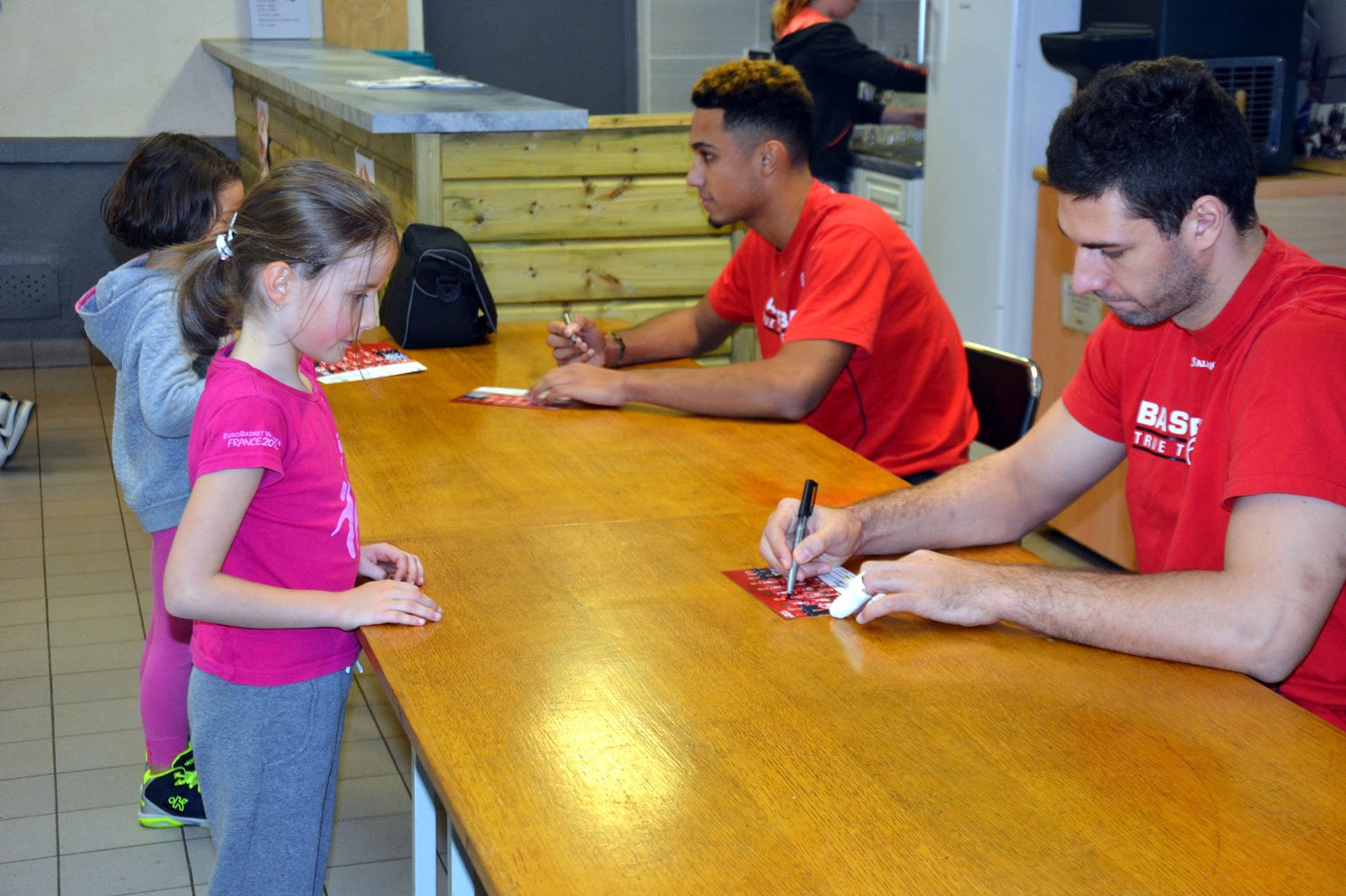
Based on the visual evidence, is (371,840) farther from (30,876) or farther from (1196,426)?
(1196,426)

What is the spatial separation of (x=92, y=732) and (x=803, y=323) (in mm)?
1812

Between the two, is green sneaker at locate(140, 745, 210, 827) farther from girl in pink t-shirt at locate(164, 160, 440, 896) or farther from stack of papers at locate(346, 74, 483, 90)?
stack of papers at locate(346, 74, 483, 90)

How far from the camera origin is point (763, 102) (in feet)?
8.76

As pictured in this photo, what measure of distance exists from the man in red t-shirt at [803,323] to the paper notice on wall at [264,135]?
321 centimetres

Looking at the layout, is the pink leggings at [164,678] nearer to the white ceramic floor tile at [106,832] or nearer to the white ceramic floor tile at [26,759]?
the white ceramic floor tile at [106,832]

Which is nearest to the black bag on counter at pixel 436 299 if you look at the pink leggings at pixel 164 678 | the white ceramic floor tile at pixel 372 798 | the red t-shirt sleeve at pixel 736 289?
the red t-shirt sleeve at pixel 736 289

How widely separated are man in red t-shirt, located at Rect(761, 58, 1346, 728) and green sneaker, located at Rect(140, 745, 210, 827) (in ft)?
4.74

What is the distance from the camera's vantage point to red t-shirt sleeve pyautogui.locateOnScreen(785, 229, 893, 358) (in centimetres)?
242

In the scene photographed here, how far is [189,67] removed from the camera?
21.2 ft

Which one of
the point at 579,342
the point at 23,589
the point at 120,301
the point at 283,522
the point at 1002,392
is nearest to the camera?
the point at 283,522

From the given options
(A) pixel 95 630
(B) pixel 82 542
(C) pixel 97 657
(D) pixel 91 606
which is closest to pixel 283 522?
(C) pixel 97 657

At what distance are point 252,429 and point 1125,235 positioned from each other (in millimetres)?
1019

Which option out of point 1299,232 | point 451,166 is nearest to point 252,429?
point 451,166

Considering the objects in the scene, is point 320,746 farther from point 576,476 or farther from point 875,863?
point 875,863
